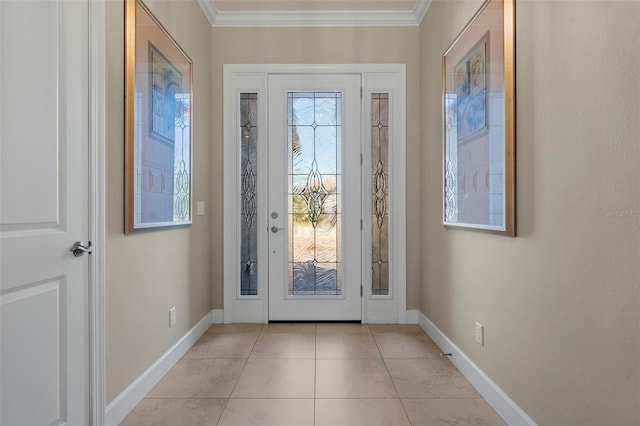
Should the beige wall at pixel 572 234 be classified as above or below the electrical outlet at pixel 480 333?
above

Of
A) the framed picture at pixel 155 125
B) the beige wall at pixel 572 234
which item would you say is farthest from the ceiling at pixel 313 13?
the beige wall at pixel 572 234

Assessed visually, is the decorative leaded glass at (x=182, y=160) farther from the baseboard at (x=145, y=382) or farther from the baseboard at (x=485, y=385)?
the baseboard at (x=485, y=385)

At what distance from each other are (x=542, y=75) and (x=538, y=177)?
0.42 meters

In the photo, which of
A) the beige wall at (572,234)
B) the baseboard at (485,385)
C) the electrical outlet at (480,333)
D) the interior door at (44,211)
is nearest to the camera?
the beige wall at (572,234)

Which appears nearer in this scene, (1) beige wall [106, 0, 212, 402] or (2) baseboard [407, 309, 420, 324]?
(1) beige wall [106, 0, 212, 402]

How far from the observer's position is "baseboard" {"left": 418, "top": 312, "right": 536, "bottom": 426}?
1713 millimetres

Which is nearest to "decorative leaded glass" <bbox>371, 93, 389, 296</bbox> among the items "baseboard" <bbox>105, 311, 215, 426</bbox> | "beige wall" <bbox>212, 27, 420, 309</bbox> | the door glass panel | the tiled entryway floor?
"beige wall" <bbox>212, 27, 420, 309</bbox>

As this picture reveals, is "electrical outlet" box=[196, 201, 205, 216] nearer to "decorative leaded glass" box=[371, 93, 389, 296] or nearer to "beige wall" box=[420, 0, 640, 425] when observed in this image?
"decorative leaded glass" box=[371, 93, 389, 296]

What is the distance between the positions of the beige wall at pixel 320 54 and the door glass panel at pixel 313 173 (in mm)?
385

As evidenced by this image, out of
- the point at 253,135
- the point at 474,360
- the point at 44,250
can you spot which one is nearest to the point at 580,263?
the point at 474,360

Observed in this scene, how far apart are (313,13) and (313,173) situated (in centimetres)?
140

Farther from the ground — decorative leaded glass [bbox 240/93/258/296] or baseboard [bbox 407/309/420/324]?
decorative leaded glass [bbox 240/93/258/296]

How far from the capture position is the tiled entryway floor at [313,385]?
1828 millimetres

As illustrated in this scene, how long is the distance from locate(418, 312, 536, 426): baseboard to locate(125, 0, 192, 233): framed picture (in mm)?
2051
